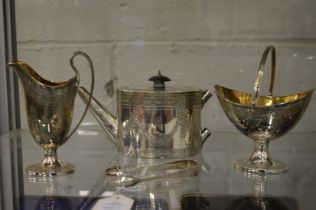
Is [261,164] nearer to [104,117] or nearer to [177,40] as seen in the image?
[104,117]

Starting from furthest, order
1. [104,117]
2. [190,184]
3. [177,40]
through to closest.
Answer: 1. [177,40]
2. [104,117]
3. [190,184]

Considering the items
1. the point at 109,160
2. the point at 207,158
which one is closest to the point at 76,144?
the point at 109,160

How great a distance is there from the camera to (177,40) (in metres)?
0.94

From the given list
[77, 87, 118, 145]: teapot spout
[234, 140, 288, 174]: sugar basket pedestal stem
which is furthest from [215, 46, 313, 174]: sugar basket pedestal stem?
[77, 87, 118, 145]: teapot spout

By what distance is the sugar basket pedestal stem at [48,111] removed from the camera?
0.62 metres

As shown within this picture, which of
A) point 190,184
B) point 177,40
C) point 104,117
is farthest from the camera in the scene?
point 177,40

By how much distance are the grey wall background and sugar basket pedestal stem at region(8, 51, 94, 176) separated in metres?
0.32

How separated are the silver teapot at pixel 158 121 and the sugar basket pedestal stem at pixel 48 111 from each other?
9 cm

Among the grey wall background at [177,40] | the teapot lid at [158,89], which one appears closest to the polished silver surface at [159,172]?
the teapot lid at [158,89]

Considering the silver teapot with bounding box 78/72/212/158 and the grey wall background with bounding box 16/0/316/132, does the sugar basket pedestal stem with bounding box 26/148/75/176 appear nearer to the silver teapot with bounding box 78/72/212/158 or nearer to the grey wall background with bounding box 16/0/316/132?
the silver teapot with bounding box 78/72/212/158

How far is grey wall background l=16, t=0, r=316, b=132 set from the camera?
0.93 meters

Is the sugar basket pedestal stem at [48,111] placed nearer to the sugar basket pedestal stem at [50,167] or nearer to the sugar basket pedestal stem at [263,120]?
the sugar basket pedestal stem at [50,167]

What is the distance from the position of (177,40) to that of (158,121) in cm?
34

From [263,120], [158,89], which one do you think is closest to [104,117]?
[158,89]
